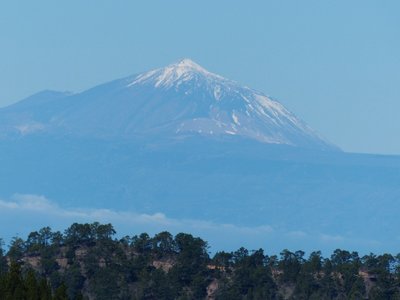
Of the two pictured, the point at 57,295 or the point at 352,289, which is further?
the point at 352,289

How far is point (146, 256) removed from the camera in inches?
3177

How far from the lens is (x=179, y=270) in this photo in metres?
78.4

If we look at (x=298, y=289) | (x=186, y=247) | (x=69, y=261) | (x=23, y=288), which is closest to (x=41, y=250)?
(x=69, y=261)

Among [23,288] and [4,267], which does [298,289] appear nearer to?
[4,267]

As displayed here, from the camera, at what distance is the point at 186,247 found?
8112cm

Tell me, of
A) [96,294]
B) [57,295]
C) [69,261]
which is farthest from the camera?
[69,261]

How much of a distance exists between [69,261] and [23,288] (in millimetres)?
18503

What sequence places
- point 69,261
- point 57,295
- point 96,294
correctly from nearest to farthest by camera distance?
point 57,295 < point 96,294 < point 69,261

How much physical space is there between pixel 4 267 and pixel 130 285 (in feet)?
19.0

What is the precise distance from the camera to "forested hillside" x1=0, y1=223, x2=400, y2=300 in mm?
75938

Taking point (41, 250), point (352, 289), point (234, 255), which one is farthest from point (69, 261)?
point (352, 289)

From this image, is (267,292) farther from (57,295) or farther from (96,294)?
(57,295)

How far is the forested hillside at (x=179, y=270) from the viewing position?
7594 centimetres

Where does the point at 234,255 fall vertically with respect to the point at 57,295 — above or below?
above
